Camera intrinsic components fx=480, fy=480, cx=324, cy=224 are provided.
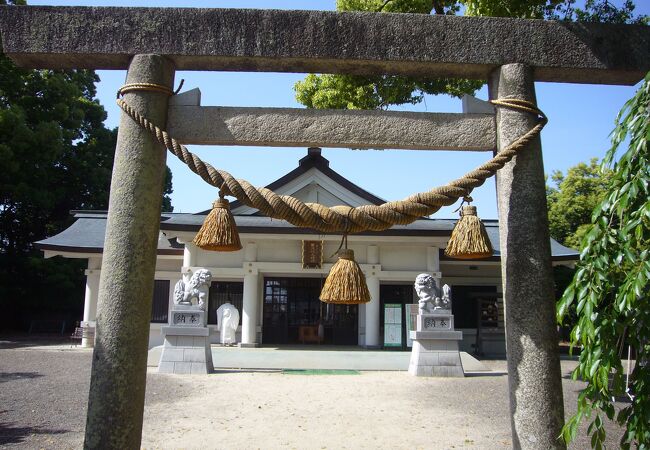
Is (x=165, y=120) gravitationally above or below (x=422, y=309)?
above

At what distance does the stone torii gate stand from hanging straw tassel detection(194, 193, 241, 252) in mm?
314

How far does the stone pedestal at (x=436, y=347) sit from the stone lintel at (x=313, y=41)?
28.1ft

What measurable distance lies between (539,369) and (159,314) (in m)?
15.5

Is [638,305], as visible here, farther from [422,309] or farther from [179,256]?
[179,256]

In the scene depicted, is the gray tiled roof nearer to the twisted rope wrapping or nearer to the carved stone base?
the carved stone base

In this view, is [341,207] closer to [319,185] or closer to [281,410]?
[281,410]

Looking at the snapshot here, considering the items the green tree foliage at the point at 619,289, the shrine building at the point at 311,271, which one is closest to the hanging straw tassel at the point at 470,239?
the green tree foliage at the point at 619,289

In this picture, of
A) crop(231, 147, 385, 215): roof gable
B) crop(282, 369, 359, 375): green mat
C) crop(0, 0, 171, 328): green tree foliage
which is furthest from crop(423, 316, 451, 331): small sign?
crop(0, 0, 171, 328): green tree foliage

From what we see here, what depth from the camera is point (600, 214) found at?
7.73 ft

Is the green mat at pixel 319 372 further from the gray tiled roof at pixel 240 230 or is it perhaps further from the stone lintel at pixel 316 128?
the stone lintel at pixel 316 128

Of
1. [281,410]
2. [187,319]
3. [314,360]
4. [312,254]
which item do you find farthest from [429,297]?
[187,319]

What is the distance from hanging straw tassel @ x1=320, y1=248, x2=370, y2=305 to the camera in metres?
3.03

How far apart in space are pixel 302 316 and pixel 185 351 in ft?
22.4

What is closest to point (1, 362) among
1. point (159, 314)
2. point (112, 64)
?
point (159, 314)
